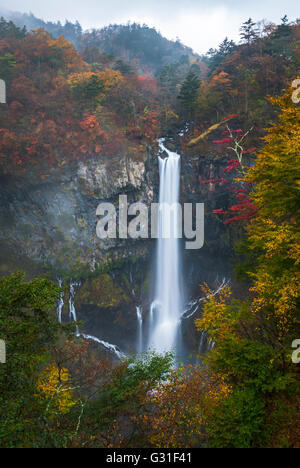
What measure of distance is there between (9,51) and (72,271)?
76.9 feet

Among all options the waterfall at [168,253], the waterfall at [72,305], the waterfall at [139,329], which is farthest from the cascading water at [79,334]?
the waterfall at [168,253]

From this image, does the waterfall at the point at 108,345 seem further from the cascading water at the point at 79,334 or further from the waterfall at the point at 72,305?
the waterfall at the point at 72,305

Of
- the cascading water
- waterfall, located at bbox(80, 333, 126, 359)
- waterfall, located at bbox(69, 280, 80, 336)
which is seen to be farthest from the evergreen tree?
waterfall, located at bbox(80, 333, 126, 359)

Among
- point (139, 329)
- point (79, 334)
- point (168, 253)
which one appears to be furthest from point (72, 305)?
point (168, 253)

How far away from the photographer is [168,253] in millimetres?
23906

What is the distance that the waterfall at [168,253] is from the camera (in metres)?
23.0

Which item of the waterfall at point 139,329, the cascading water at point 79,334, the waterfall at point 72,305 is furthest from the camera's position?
the waterfall at point 139,329

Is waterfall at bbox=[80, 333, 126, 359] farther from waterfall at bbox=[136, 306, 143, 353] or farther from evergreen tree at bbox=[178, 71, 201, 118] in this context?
evergreen tree at bbox=[178, 71, 201, 118]

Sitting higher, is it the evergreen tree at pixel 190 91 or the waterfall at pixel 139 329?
the evergreen tree at pixel 190 91

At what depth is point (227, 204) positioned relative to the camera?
21.8 metres

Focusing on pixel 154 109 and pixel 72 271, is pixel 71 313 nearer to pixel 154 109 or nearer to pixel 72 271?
pixel 72 271

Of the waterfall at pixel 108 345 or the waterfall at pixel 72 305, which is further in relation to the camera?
the waterfall at pixel 72 305

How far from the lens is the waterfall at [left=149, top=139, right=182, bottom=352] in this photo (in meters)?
23.0

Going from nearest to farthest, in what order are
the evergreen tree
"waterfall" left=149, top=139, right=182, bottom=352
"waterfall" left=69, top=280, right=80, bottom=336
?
"waterfall" left=69, top=280, right=80, bottom=336, "waterfall" left=149, top=139, right=182, bottom=352, the evergreen tree
